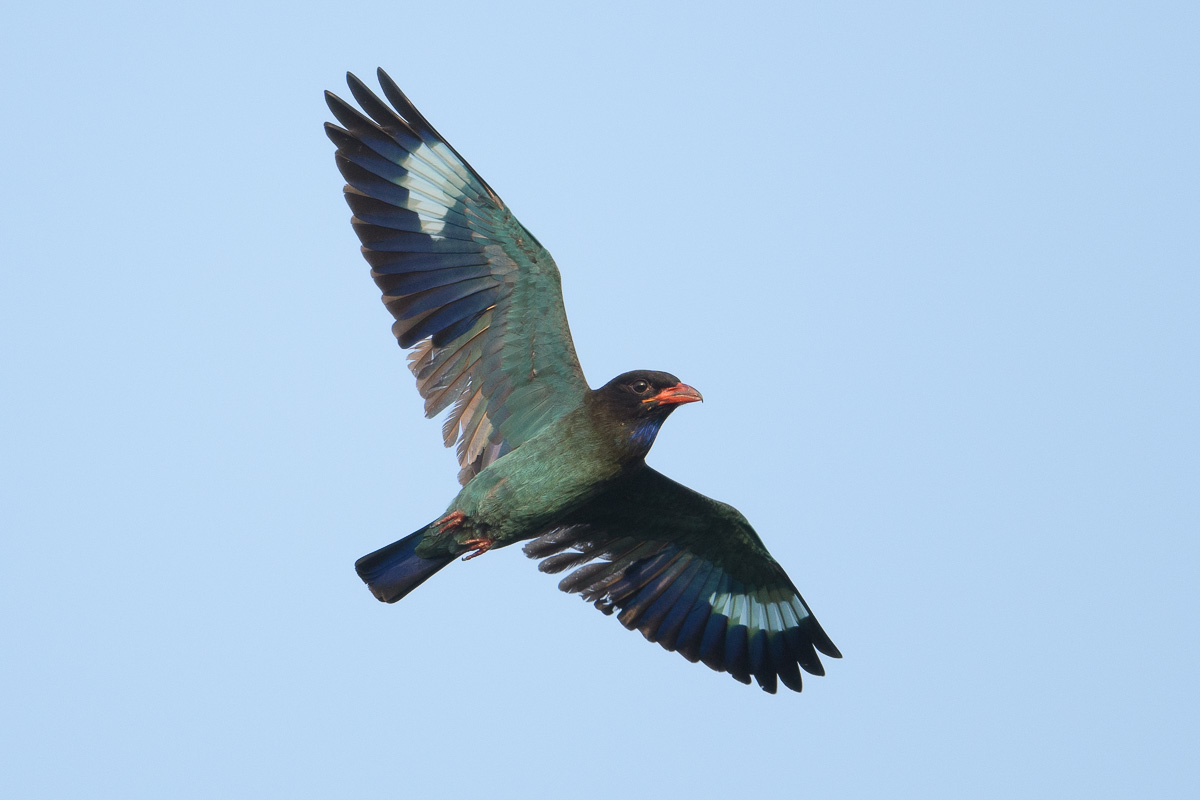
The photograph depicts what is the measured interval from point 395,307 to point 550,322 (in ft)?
3.58

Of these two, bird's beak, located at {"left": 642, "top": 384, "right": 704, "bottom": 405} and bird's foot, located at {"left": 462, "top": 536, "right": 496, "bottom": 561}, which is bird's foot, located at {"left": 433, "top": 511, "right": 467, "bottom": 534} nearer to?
bird's foot, located at {"left": 462, "top": 536, "right": 496, "bottom": 561}

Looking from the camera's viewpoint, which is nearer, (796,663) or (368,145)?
(368,145)

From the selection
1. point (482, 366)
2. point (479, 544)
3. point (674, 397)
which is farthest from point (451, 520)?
point (674, 397)

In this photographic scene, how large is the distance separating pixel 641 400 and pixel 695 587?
2305 mm

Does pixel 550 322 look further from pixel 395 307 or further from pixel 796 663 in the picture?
pixel 796 663

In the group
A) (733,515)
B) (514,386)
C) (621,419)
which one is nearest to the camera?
(621,419)

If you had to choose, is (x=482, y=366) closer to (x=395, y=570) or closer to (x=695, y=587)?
(x=395, y=570)

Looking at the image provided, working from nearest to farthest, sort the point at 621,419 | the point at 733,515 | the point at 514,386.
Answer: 1. the point at 621,419
2. the point at 514,386
3. the point at 733,515

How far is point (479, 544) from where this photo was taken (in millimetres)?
8789

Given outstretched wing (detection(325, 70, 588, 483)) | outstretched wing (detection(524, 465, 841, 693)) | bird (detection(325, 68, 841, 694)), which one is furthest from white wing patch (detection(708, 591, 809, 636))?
outstretched wing (detection(325, 70, 588, 483))

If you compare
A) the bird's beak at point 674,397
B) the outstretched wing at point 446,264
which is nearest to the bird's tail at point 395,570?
the outstretched wing at point 446,264

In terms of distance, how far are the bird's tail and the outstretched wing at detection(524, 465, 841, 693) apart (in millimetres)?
1313

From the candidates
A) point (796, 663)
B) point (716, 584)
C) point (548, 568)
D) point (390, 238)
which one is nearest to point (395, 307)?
point (390, 238)

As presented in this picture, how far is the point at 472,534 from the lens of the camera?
8.77 meters
